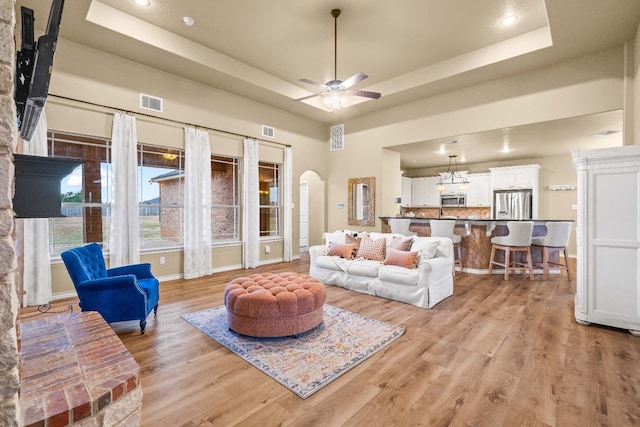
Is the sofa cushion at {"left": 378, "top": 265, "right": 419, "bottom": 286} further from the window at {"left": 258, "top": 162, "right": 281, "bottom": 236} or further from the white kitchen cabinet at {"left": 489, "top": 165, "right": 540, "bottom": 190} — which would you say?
the white kitchen cabinet at {"left": 489, "top": 165, "right": 540, "bottom": 190}

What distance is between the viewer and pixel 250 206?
21.2ft

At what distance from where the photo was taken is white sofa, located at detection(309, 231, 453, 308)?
13.1 feet

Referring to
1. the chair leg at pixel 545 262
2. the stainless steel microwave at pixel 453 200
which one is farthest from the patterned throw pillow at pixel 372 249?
the stainless steel microwave at pixel 453 200

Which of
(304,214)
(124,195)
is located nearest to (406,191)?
(304,214)

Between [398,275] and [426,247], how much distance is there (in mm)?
642

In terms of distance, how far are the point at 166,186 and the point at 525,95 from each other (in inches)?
258

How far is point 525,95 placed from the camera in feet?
17.3

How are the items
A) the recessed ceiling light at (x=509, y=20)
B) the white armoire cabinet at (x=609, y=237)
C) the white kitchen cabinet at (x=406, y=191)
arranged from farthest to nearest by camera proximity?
the white kitchen cabinet at (x=406, y=191) < the recessed ceiling light at (x=509, y=20) < the white armoire cabinet at (x=609, y=237)

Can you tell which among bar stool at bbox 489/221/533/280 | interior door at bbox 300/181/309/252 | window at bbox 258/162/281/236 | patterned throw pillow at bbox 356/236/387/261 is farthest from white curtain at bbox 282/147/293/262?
bar stool at bbox 489/221/533/280

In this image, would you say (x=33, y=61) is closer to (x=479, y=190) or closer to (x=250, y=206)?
(x=250, y=206)

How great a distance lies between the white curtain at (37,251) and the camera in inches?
155

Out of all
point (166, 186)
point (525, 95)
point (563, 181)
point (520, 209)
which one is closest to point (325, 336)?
point (166, 186)

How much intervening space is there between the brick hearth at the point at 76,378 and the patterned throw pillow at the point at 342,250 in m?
3.53

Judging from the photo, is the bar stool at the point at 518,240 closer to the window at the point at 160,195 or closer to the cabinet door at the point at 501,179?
the cabinet door at the point at 501,179
